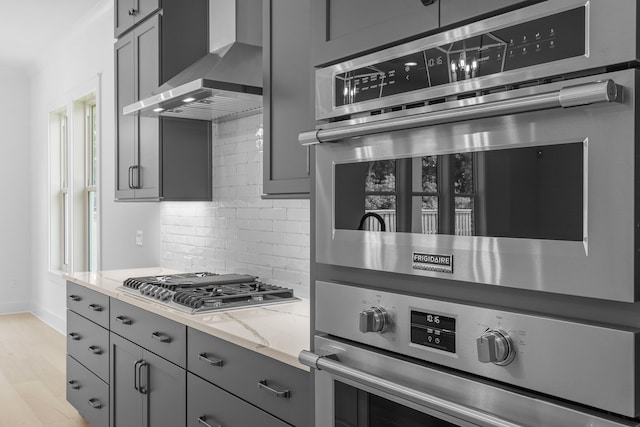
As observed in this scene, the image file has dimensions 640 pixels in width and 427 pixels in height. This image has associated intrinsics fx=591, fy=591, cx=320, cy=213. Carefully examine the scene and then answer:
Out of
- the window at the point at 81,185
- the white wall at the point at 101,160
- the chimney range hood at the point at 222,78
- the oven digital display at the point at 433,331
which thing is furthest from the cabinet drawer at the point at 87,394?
the oven digital display at the point at 433,331

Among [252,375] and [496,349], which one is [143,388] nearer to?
[252,375]

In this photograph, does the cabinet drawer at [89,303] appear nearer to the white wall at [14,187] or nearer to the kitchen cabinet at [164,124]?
the kitchen cabinet at [164,124]

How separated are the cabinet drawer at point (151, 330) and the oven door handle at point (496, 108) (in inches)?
54.2

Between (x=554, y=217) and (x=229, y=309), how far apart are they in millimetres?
1743

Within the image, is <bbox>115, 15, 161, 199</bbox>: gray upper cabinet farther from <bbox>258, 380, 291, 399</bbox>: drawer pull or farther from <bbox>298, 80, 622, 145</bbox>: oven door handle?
<bbox>298, 80, 622, 145</bbox>: oven door handle

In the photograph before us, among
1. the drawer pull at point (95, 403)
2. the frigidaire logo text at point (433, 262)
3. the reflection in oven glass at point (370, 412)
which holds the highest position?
the frigidaire logo text at point (433, 262)

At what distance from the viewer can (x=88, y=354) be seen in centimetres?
346

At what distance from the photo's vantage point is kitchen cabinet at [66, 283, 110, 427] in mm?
3236

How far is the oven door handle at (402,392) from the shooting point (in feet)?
3.47

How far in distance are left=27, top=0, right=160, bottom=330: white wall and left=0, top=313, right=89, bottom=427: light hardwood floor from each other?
32 centimetres

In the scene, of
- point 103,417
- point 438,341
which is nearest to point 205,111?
point 103,417

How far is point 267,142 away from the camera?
2365 millimetres

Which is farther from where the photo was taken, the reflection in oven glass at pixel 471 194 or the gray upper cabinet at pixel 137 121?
the gray upper cabinet at pixel 137 121

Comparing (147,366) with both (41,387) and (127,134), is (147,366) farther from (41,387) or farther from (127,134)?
(41,387)
